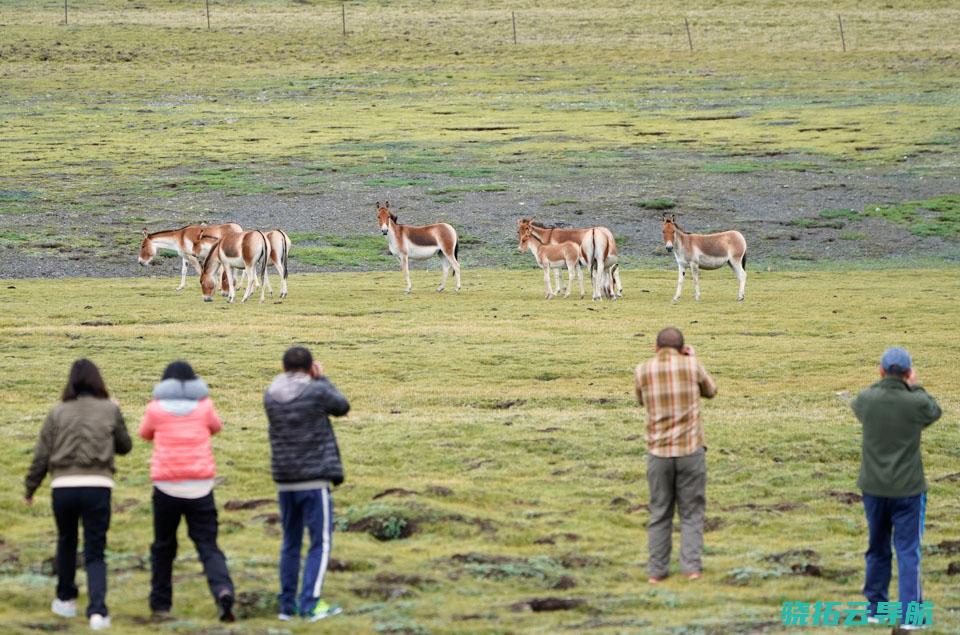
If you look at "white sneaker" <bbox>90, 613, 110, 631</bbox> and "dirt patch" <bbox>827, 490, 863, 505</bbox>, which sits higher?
"white sneaker" <bbox>90, 613, 110, 631</bbox>

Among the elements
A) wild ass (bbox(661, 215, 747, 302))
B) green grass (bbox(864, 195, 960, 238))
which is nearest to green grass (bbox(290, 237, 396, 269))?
wild ass (bbox(661, 215, 747, 302))

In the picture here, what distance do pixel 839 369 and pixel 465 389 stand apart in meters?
6.86

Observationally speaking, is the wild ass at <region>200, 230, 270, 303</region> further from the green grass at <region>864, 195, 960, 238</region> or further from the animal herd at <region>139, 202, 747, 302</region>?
the green grass at <region>864, 195, 960, 238</region>

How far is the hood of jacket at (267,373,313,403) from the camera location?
11914mm

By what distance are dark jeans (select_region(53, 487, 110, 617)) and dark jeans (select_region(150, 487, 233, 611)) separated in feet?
1.39

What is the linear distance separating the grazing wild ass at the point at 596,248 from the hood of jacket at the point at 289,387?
23.7 metres

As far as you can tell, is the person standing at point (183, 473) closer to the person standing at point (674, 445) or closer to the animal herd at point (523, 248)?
the person standing at point (674, 445)

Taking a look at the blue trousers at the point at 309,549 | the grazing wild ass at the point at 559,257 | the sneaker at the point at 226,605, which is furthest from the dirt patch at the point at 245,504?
the grazing wild ass at the point at 559,257

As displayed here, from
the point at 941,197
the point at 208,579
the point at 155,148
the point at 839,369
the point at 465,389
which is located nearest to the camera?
the point at 208,579

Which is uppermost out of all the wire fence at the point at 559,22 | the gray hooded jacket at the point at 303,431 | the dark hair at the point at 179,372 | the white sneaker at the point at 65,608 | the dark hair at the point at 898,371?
the wire fence at the point at 559,22

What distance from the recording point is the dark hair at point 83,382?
11.6 metres

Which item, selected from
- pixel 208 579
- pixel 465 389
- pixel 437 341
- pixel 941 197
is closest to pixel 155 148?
pixel 941 197

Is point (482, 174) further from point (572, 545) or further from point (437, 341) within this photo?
point (572, 545)

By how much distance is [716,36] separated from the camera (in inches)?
3888
